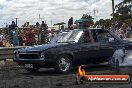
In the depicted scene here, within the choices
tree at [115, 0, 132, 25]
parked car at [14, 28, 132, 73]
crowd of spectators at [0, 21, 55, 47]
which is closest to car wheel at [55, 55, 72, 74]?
parked car at [14, 28, 132, 73]

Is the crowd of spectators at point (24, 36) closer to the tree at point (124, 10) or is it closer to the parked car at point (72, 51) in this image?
the parked car at point (72, 51)

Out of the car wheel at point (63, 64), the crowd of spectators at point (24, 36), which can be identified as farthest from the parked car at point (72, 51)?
the crowd of spectators at point (24, 36)

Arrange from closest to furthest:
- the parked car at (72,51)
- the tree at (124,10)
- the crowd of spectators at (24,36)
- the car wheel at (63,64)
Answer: the parked car at (72,51) < the car wheel at (63,64) < the crowd of spectators at (24,36) < the tree at (124,10)

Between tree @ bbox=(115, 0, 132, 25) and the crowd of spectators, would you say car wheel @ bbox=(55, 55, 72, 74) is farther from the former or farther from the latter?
tree @ bbox=(115, 0, 132, 25)

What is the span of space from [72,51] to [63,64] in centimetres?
65

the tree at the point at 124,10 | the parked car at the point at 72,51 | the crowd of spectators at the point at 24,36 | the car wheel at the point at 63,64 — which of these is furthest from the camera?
the tree at the point at 124,10

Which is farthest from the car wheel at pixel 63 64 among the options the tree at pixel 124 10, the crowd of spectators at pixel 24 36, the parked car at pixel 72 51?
the tree at pixel 124 10

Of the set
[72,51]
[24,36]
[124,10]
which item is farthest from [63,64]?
Answer: [124,10]

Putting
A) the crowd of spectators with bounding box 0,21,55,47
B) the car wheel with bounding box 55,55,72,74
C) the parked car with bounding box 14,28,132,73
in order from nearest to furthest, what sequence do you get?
the parked car with bounding box 14,28,132,73, the car wheel with bounding box 55,55,72,74, the crowd of spectators with bounding box 0,21,55,47

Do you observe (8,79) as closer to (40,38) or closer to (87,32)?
(87,32)

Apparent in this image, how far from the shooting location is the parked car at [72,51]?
44.0 feet

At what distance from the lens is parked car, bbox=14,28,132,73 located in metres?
13.4

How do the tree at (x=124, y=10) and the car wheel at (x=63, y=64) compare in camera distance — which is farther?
the tree at (x=124, y=10)

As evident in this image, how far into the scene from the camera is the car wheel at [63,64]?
13.5 meters
